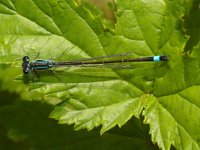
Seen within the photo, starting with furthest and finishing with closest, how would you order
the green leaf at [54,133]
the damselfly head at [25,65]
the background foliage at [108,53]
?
the green leaf at [54,133] < the damselfly head at [25,65] < the background foliage at [108,53]

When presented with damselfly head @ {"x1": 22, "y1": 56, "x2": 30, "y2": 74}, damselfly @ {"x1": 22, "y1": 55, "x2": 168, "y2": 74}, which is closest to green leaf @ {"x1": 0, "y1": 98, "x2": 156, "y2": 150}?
damselfly @ {"x1": 22, "y1": 55, "x2": 168, "y2": 74}

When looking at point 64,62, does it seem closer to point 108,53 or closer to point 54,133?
point 108,53

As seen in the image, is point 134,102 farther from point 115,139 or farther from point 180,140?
point 115,139

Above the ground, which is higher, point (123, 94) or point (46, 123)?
point (123, 94)

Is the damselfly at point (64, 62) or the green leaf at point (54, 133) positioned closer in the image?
the damselfly at point (64, 62)

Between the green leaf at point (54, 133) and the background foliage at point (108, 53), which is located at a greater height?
the background foliage at point (108, 53)

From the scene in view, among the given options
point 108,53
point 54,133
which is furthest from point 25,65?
point 54,133

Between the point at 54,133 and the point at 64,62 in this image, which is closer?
the point at 64,62

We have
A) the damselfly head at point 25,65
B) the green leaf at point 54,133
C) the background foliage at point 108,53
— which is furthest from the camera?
the green leaf at point 54,133

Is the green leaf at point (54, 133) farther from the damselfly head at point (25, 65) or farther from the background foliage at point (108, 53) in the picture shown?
the damselfly head at point (25, 65)

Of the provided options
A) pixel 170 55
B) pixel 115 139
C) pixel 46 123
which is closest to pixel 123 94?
pixel 170 55

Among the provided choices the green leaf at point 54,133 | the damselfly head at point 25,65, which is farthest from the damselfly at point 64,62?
the green leaf at point 54,133
